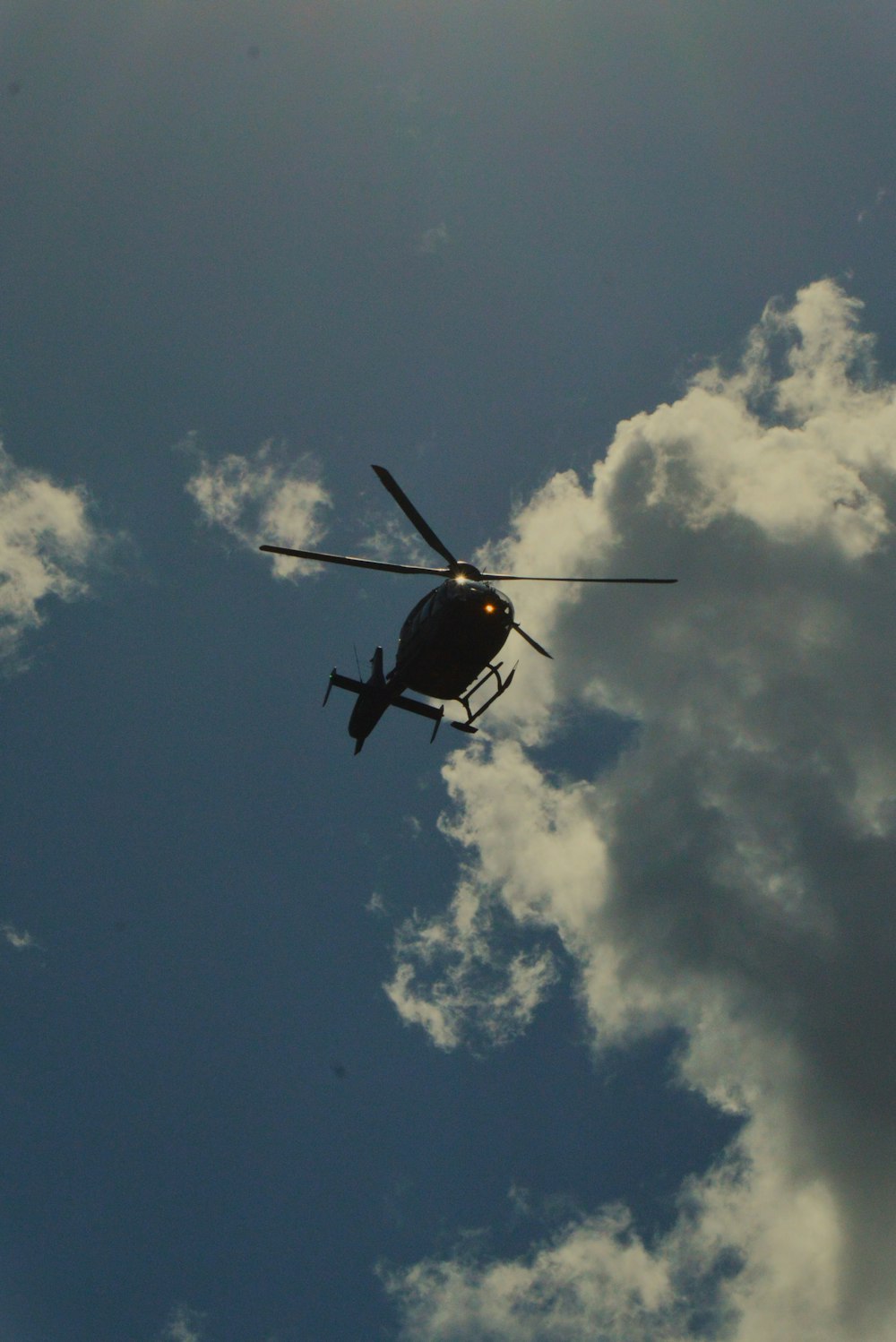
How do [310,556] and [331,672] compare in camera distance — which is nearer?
[310,556]

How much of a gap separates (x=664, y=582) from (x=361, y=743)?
14.9 meters

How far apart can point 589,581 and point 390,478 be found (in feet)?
28.9

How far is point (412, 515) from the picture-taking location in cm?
3931

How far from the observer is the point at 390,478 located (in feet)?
123

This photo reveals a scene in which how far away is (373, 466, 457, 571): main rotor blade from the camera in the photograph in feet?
123

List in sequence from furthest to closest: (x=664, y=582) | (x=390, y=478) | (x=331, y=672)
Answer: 1. (x=331, y=672)
2. (x=664, y=582)
3. (x=390, y=478)

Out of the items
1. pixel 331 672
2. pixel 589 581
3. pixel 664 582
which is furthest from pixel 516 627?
pixel 331 672

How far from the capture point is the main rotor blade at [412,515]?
37.6 m

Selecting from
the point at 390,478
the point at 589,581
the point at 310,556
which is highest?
the point at 589,581

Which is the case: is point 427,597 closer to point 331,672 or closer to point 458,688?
point 458,688

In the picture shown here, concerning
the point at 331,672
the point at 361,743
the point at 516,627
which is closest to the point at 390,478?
the point at 516,627

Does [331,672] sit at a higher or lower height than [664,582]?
lower

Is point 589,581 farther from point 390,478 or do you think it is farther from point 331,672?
point 331,672

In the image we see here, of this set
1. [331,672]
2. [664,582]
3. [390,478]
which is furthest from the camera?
[331,672]
